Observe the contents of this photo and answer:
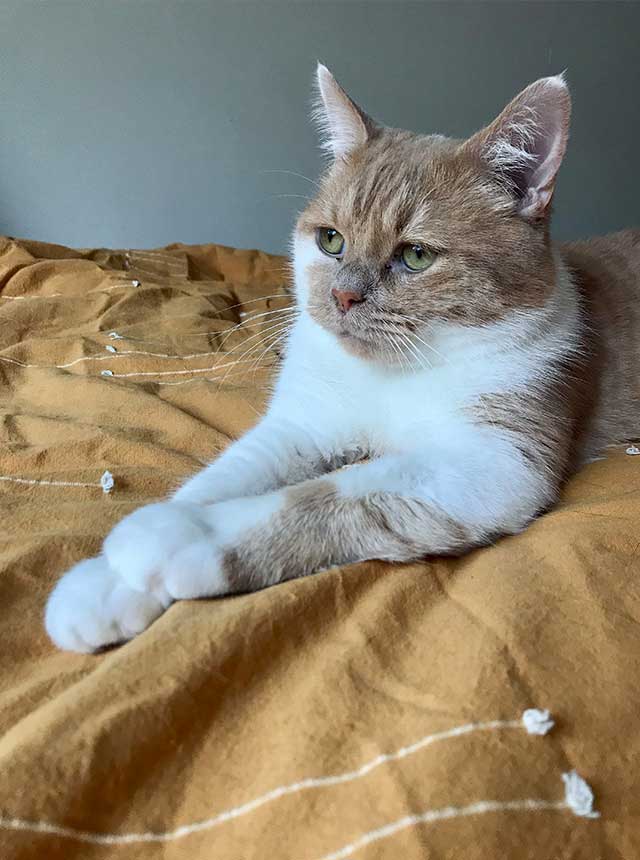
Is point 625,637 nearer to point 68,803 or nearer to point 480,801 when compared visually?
point 480,801

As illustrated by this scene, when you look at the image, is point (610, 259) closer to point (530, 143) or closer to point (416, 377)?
point (530, 143)

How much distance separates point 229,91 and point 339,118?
126 inches

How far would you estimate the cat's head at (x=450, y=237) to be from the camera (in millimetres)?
1230

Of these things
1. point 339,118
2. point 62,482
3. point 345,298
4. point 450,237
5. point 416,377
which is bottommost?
point 62,482

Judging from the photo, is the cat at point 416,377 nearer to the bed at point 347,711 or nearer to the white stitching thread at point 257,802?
the bed at point 347,711

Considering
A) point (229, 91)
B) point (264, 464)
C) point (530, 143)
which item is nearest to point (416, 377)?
point (264, 464)

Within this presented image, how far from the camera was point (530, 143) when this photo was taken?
4.12 feet

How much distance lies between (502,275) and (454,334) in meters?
0.14

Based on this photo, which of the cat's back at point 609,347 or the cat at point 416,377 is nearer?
the cat at point 416,377

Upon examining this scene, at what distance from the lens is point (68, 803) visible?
1.98 ft

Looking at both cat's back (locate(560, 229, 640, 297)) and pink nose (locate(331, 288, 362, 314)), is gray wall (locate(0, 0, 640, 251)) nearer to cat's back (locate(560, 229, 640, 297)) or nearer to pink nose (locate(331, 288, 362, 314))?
cat's back (locate(560, 229, 640, 297))

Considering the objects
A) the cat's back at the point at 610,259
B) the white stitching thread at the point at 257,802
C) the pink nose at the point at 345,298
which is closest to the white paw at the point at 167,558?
the white stitching thread at the point at 257,802

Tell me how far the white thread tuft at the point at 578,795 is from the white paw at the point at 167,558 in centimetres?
46

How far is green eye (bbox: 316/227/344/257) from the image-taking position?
1.42m
